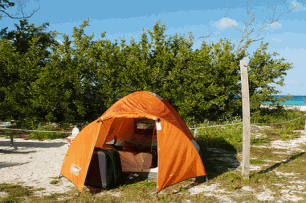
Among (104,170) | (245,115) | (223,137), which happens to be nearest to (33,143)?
(104,170)

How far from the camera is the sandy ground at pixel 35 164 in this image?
5.99 m

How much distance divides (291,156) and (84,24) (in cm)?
1201

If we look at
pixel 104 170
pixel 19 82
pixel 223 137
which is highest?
pixel 19 82

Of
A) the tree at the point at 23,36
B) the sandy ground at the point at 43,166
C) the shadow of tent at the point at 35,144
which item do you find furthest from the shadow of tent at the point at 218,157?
the tree at the point at 23,36

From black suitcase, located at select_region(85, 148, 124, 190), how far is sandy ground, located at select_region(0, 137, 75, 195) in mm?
551

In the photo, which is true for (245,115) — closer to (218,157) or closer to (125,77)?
(218,157)

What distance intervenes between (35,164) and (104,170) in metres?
2.88

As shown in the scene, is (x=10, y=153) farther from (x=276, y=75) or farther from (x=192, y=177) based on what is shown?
(x=276, y=75)

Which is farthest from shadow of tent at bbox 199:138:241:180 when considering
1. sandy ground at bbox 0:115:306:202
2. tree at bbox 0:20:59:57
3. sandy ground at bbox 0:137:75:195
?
tree at bbox 0:20:59:57

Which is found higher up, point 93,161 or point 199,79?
point 199,79

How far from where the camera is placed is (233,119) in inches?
557

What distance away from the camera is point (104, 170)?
575 cm

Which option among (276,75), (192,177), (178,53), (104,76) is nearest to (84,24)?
(104,76)

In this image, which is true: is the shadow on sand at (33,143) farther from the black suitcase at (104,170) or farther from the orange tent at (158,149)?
the black suitcase at (104,170)
